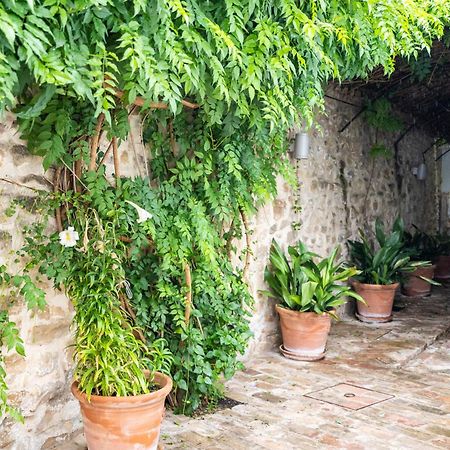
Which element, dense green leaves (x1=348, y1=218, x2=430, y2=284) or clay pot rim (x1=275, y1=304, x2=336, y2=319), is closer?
clay pot rim (x1=275, y1=304, x2=336, y2=319)

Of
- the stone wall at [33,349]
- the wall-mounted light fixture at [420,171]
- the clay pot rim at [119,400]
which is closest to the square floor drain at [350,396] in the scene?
the clay pot rim at [119,400]

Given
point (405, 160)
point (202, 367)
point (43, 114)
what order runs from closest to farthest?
point (43, 114) < point (202, 367) < point (405, 160)

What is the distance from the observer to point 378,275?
5609 mm

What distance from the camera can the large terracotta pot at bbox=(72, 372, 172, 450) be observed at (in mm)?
2410

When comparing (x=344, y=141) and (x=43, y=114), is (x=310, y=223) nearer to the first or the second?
(x=344, y=141)

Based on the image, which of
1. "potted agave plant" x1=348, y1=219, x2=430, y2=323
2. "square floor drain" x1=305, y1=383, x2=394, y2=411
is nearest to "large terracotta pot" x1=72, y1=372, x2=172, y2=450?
"square floor drain" x1=305, y1=383, x2=394, y2=411

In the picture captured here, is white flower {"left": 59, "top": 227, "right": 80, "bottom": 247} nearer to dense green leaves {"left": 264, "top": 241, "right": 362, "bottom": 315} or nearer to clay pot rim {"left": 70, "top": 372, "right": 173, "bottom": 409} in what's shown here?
clay pot rim {"left": 70, "top": 372, "right": 173, "bottom": 409}

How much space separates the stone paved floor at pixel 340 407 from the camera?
2.87m

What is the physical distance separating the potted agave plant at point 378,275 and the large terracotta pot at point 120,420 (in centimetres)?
346

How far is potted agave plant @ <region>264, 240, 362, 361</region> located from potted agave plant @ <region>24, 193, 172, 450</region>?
5.75 ft

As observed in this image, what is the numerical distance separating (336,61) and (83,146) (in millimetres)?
1629

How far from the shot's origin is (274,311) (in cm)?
464

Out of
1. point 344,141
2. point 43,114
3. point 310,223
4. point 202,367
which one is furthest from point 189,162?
point 344,141

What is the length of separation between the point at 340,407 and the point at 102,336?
167 centimetres
